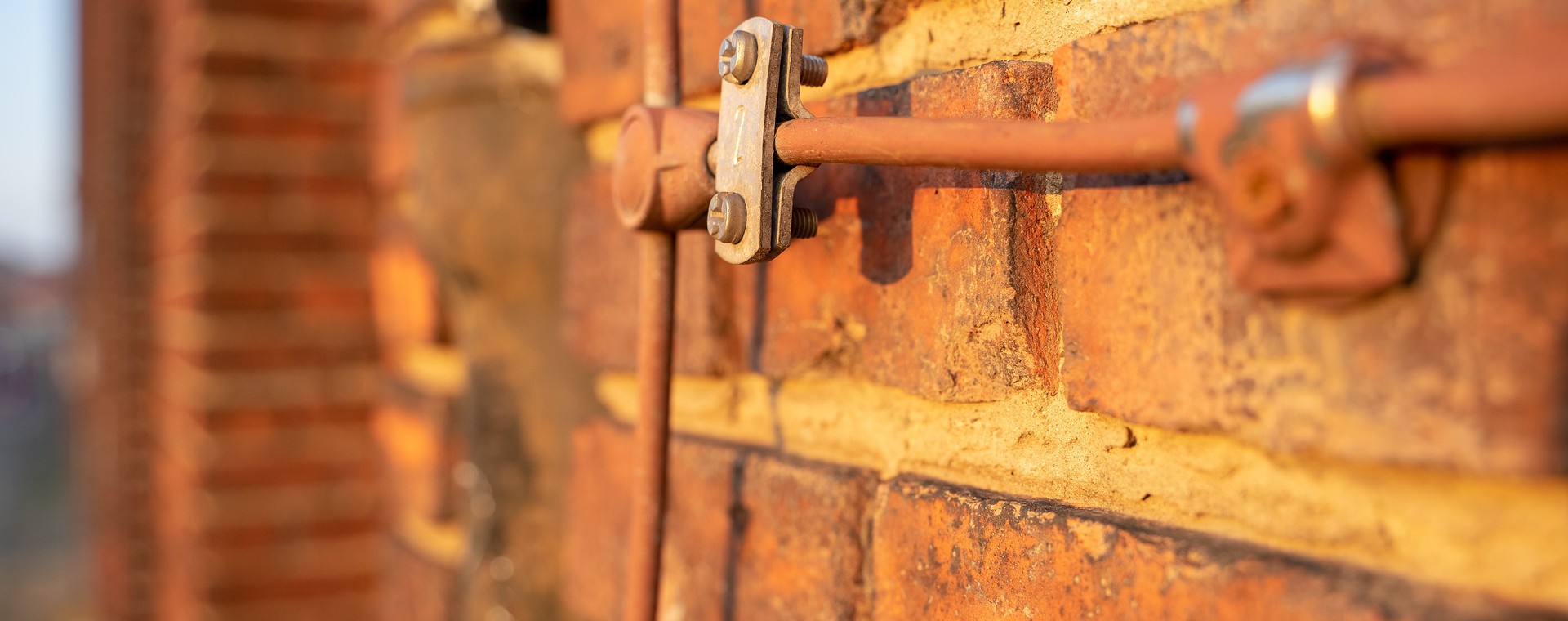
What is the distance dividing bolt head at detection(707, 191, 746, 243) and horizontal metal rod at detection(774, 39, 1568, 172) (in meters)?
0.03

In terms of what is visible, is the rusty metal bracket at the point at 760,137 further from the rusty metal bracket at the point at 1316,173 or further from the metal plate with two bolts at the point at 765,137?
the rusty metal bracket at the point at 1316,173

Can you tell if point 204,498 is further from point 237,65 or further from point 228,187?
point 237,65

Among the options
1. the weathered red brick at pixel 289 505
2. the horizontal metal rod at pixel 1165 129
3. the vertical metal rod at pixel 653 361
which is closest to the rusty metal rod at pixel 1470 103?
the horizontal metal rod at pixel 1165 129

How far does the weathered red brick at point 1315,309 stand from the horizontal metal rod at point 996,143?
6cm


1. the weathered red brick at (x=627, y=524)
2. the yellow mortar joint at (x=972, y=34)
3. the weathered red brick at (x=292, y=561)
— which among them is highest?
the yellow mortar joint at (x=972, y=34)

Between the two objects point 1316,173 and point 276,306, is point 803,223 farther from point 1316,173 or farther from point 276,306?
point 276,306

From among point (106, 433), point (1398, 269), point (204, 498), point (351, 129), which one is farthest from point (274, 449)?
point (1398, 269)

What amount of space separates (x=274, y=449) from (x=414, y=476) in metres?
0.59

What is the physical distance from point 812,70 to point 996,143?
14cm

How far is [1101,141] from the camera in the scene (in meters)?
0.37

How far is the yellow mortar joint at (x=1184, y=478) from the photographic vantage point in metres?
0.35

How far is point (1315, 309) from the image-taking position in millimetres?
374

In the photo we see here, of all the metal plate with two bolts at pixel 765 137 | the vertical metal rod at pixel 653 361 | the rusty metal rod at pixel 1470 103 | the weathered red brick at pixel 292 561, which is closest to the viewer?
the rusty metal rod at pixel 1470 103

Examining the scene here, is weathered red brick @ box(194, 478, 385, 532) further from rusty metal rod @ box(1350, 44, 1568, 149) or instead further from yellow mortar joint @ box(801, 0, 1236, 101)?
rusty metal rod @ box(1350, 44, 1568, 149)
